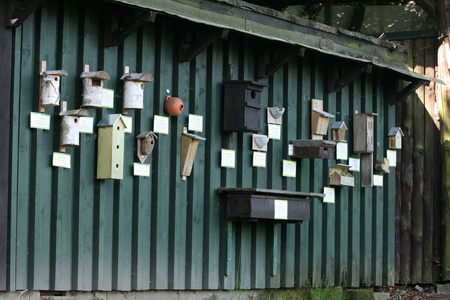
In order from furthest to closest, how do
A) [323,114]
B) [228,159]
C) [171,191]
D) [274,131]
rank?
[323,114], [274,131], [228,159], [171,191]

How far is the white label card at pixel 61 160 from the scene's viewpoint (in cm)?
712

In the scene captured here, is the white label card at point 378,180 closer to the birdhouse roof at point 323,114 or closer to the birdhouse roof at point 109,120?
the birdhouse roof at point 323,114

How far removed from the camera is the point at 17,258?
680 centimetres

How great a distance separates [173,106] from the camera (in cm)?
809

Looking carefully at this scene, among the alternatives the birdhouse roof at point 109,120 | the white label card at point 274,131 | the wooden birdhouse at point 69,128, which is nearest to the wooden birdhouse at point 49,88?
the wooden birdhouse at point 69,128

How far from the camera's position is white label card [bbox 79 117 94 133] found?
24.0 feet

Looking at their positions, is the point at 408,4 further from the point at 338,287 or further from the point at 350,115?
the point at 338,287

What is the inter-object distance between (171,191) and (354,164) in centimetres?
302

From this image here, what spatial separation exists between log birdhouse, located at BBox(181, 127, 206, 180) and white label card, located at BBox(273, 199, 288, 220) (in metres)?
1.05

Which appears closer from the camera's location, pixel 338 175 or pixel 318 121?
pixel 318 121

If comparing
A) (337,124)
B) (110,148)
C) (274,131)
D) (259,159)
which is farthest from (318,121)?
(110,148)

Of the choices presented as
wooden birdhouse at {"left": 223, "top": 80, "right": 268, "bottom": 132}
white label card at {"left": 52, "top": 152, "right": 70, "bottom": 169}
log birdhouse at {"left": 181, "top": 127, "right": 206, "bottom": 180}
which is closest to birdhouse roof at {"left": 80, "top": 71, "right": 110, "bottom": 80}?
white label card at {"left": 52, "top": 152, "right": 70, "bottom": 169}

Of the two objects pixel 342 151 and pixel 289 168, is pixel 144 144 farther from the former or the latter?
pixel 342 151

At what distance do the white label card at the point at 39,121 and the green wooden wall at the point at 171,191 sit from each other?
2.0 inches
